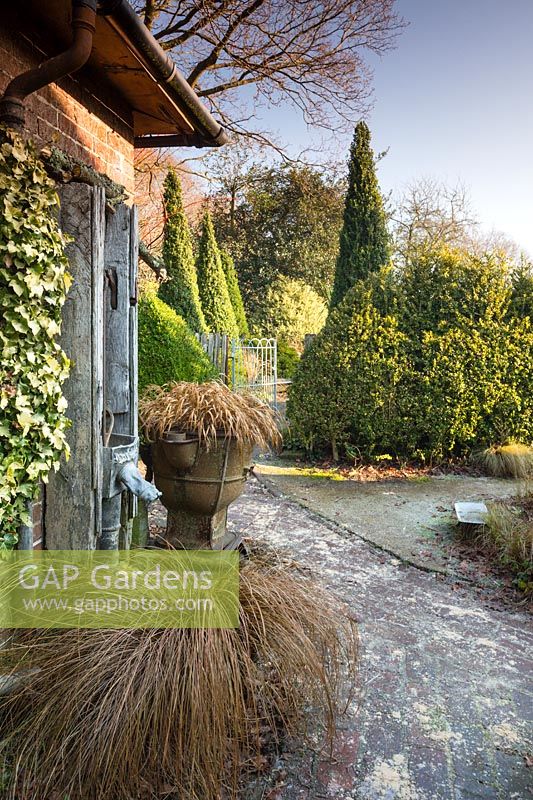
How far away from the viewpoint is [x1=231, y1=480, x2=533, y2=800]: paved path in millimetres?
1825

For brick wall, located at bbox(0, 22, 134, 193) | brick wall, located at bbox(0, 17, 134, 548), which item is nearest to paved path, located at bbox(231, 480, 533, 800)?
brick wall, located at bbox(0, 17, 134, 548)

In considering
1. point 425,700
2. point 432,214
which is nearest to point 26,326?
point 425,700

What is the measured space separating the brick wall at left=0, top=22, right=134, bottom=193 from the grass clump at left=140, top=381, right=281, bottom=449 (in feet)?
4.32

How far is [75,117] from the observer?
2594 mm

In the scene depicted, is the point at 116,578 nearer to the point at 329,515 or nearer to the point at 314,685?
the point at 314,685

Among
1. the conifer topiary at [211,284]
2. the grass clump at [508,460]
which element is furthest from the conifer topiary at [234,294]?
the grass clump at [508,460]

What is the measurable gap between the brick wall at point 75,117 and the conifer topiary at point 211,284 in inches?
385

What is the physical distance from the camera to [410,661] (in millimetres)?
2596

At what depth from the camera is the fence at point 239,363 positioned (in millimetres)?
9438

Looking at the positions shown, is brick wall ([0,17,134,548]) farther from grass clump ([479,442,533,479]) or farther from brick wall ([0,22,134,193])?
grass clump ([479,442,533,479])

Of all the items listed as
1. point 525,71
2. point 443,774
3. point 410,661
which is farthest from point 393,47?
point 443,774

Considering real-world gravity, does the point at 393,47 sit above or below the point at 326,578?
above

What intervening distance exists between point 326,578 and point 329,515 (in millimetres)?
1479

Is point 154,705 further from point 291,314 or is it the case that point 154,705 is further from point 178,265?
point 291,314
